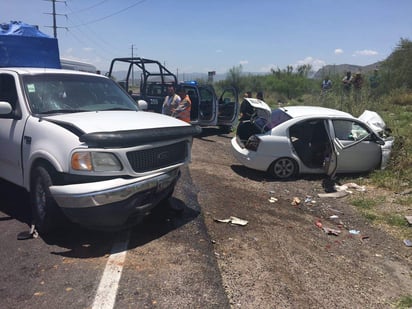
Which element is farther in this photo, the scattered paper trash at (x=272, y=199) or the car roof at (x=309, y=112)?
the car roof at (x=309, y=112)

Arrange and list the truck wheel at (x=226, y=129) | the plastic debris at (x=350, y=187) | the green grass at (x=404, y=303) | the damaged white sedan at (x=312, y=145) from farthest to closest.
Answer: the truck wheel at (x=226, y=129) → the damaged white sedan at (x=312, y=145) → the plastic debris at (x=350, y=187) → the green grass at (x=404, y=303)

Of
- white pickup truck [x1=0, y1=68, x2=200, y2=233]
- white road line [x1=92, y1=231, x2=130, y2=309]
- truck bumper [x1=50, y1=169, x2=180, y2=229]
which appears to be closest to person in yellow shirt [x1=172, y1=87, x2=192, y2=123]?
white pickup truck [x1=0, y1=68, x2=200, y2=233]

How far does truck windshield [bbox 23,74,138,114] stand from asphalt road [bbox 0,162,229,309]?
60.5 inches

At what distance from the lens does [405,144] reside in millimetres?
8375

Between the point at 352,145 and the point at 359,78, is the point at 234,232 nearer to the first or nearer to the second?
the point at 352,145

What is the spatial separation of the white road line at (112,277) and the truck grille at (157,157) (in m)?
0.91

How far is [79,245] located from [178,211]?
146 centimetres

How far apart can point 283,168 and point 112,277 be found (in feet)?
16.4

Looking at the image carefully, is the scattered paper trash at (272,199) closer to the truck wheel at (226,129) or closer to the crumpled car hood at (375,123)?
the crumpled car hood at (375,123)

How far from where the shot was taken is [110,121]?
169 inches

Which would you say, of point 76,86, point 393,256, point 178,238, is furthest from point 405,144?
point 76,86

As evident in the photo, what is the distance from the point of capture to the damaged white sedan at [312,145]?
25.3 ft

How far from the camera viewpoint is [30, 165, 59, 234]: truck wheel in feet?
13.4

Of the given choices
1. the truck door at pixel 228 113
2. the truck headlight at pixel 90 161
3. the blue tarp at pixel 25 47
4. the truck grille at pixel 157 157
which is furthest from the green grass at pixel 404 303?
the truck door at pixel 228 113
